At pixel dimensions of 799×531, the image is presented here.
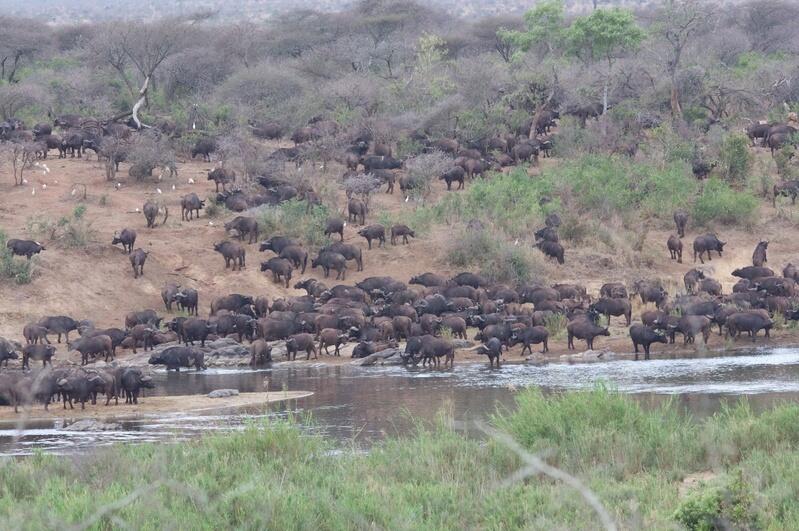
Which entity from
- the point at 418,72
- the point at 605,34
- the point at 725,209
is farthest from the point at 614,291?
the point at 418,72

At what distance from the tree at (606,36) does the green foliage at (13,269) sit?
21.2m

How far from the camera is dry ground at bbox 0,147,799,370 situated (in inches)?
973

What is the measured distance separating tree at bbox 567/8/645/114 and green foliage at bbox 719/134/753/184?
871 centimetres

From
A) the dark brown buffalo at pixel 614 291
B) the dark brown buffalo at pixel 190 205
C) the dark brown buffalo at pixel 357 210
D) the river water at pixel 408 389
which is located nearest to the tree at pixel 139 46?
the dark brown buffalo at pixel 190 205

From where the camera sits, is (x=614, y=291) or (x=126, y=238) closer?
(x=614, y=291)

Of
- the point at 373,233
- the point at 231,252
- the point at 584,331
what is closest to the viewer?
the point at 584,331

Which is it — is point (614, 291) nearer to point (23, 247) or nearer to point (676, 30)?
point (23, 247)

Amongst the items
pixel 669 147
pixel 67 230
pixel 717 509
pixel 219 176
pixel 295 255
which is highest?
pixel 669 147

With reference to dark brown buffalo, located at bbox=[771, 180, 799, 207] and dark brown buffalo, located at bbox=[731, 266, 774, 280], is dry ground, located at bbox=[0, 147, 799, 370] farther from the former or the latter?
dark brown buffalo, located at bbox=[731, 266, 774, 280]

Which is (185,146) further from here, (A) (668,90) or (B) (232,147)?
(A) (668,90)

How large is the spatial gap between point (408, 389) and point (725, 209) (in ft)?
46.5

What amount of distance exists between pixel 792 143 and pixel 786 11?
2559 centimetres

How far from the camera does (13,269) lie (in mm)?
24625

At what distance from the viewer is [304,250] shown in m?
27.4
